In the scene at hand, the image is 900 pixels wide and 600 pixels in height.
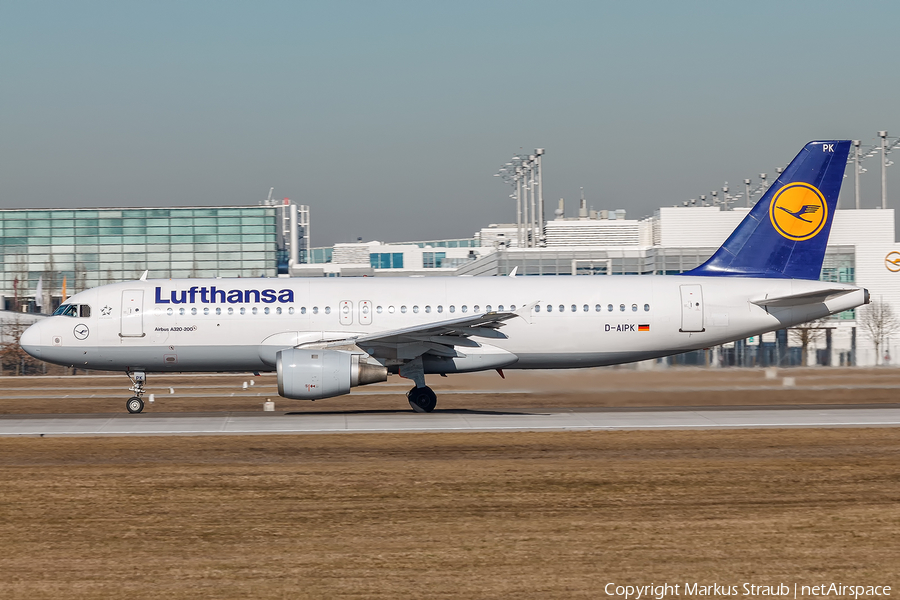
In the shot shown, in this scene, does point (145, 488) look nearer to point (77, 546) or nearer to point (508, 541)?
point (77, 546)

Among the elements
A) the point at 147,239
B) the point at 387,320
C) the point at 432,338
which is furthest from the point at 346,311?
the point at 147,239

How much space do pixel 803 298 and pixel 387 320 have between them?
39.3 feet

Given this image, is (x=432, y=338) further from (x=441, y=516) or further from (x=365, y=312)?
(x=441, y=516)

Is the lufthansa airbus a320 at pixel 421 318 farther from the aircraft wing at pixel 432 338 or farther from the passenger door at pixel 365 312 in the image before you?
the aircraft wing at pixel 432 338

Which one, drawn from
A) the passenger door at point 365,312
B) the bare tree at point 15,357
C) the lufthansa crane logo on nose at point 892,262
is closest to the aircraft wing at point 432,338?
the passenger door at point 365,312

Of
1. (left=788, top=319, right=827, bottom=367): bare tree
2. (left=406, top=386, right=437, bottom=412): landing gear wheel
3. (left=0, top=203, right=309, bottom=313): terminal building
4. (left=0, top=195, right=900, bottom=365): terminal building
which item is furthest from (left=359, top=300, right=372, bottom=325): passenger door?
(left=0, top=203, right=309, bottom=313): terminal building

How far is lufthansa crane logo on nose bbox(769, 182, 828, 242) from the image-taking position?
91.7 ft

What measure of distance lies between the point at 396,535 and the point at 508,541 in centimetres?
146

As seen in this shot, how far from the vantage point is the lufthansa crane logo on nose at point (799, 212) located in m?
28.0

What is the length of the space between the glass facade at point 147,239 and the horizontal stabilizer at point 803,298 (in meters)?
72.0

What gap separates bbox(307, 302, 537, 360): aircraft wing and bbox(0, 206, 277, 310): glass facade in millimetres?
69921

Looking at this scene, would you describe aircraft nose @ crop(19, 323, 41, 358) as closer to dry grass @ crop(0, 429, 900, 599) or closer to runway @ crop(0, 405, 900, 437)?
runway @ crop(0, 405, 900, 437)

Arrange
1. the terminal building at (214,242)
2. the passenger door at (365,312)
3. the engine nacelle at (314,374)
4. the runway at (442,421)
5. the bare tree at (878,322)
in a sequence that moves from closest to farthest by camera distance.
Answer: the runway at (442,421) → the engine nacelle at (314,374) → the passenger door at (365,312) → the bare tree at (878,322) → the terminal building at (214,242)

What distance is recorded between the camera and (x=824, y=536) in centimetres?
1161
